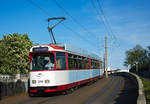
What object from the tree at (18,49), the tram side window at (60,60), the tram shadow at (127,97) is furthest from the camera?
the tree at (18,49)

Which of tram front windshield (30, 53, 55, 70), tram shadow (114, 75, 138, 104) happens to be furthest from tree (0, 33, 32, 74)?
tram shadow (114, 75, 138, 104)

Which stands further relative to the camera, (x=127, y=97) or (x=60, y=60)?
(x=60, y=60)

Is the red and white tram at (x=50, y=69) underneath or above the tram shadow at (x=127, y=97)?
above

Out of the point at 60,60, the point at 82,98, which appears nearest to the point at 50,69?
the point at 60,60

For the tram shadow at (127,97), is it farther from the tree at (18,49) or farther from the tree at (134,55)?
the tree at (134,55)

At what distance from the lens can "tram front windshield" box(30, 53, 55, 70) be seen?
14562mm

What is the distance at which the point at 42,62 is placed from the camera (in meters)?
14.8

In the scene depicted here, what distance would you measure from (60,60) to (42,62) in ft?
3.78

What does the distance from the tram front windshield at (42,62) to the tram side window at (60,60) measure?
0.33 m

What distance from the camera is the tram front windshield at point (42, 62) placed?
573 inches

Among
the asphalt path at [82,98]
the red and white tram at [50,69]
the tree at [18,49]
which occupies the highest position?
the tree at [18,49]

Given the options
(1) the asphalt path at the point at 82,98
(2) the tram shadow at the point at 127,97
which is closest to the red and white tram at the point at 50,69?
(1) the asphalt path at the point at 82,98

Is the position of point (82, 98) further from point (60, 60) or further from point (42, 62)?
point (42, 62)

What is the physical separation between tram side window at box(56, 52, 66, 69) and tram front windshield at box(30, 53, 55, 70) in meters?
0.33
